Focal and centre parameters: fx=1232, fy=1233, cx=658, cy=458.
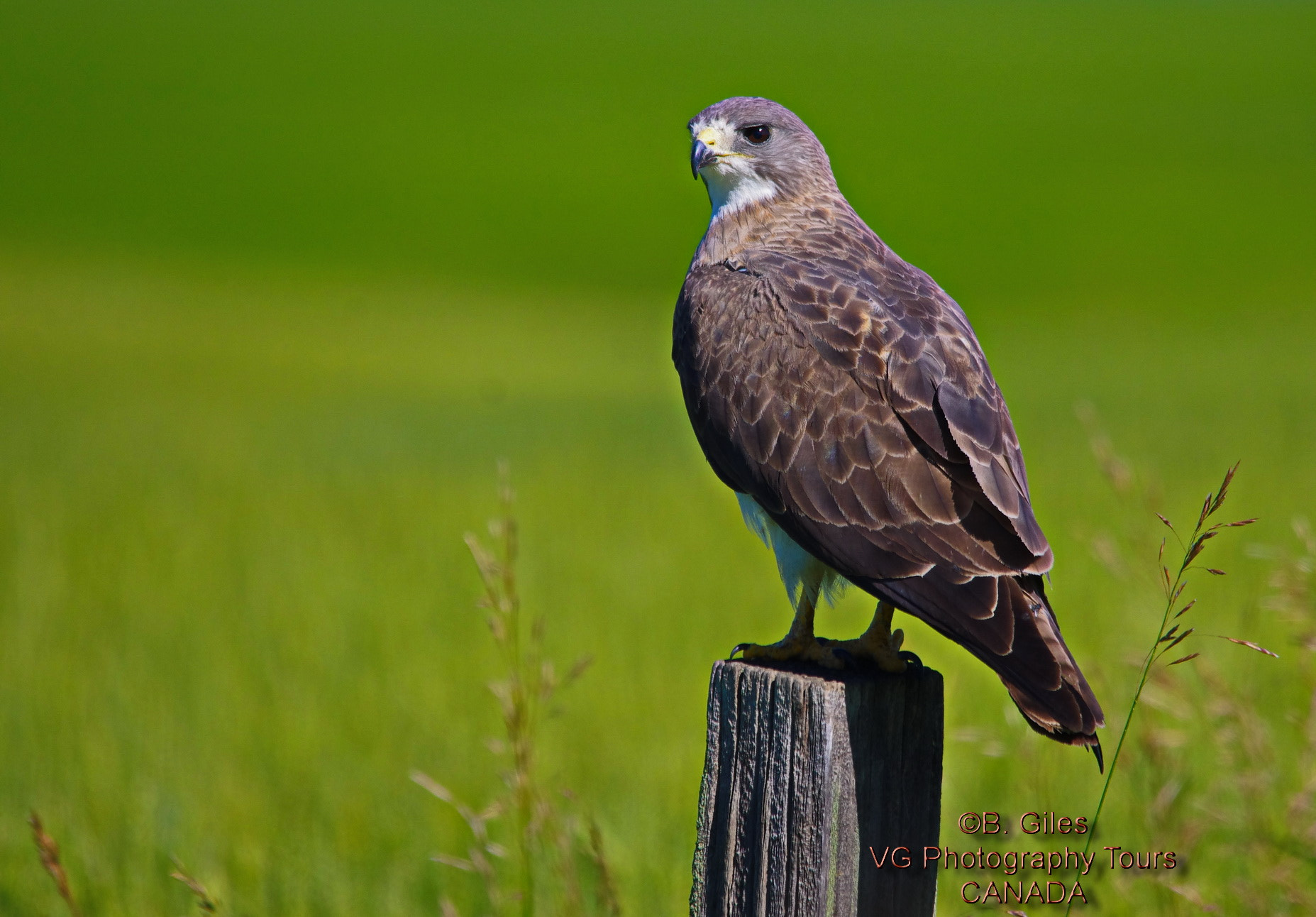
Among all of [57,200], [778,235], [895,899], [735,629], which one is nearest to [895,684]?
[895,899]

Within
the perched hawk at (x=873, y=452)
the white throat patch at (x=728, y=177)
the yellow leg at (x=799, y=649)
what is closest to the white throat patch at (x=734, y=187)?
the white throat patch at (x=728, y=177)

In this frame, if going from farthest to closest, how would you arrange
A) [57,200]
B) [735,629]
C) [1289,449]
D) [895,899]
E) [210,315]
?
[57,200] < [210,315] < [1289,449] < [735,629] < [895,899]

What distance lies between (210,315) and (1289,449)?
784 inches

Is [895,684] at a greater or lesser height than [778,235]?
lesser

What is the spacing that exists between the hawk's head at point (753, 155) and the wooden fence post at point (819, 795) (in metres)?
2.23

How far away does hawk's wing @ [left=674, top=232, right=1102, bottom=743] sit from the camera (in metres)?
2.69

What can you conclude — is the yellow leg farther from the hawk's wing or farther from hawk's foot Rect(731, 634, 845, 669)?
the hawk's wing

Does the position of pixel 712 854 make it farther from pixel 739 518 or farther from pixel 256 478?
pixel 256 478

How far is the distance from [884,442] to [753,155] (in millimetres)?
1623

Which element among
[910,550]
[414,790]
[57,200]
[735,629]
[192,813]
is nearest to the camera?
[910,550]

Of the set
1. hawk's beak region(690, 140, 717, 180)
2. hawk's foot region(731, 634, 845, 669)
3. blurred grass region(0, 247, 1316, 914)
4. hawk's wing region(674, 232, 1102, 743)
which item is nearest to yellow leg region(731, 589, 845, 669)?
hawk's foot region(731, 634, 845, 669)

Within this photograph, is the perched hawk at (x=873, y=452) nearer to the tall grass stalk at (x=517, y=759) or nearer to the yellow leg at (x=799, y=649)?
the yellow leg at (x=799, y=649)

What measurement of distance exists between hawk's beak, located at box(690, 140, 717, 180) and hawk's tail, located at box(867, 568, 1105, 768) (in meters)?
1.99

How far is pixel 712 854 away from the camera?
2.53m
